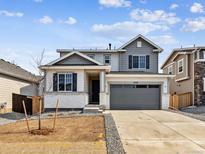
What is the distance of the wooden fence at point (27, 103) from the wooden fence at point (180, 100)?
489 inches

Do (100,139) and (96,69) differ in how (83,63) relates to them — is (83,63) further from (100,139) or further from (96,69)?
(100,139)

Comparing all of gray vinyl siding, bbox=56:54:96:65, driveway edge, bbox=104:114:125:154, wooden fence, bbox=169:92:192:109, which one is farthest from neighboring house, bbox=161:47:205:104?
driveway edge, bbox=104:114:125:154

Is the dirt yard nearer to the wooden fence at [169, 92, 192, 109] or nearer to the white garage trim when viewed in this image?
the white garage trim

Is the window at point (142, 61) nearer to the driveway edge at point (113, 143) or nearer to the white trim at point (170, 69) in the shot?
the white trim at point (170, 69)

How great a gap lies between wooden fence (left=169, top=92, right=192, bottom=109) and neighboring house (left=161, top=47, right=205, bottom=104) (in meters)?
0.59

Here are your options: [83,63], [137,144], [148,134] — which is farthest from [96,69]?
[137,144]

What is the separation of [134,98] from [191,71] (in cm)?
637

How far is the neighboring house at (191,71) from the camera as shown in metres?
28.5

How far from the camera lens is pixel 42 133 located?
41.0 feet

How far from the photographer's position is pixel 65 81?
82.6 ft

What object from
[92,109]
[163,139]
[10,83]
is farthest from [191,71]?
[163,139]

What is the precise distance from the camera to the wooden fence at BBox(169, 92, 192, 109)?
28.9 metres

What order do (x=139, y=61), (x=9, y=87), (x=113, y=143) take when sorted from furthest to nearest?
(x=139, y=61)
(x=9, y=87)
(x=113, y=143)

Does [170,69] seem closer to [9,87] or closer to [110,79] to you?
[110,79]
